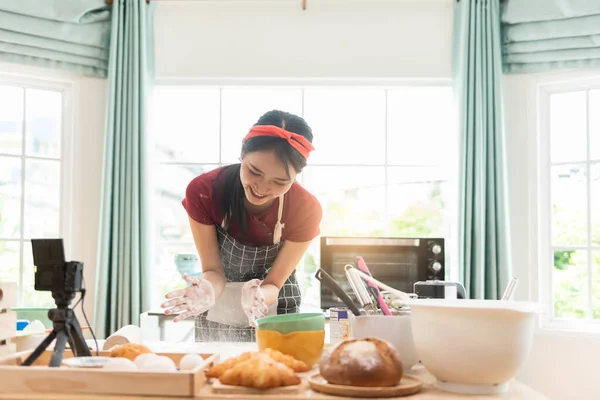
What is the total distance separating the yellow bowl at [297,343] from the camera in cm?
115

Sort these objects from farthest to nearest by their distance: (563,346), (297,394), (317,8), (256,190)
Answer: (317,8), (563,346), (256,190), (297,394)

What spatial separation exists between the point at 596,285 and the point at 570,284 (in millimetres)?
130

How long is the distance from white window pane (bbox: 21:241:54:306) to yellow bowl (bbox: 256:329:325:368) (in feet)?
9.03

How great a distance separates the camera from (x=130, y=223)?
11.8 feet

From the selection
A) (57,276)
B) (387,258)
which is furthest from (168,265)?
(57,276)

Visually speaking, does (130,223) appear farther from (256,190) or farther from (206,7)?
(256,190)

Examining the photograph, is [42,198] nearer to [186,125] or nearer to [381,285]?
[186,125]

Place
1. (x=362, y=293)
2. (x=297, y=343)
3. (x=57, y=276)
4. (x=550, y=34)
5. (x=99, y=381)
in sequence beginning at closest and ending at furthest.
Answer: (x=99, y=381), (x=57, y=276), (x=297, y=343), (x=362, y=293), (x=550, y=34)

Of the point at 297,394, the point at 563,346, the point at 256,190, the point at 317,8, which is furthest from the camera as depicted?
the point at 317,8

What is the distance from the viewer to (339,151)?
155 inches

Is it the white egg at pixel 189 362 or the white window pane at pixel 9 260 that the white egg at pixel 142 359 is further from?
the white window pane at pixel 9 260

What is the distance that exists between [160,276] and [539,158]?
7.42 feet

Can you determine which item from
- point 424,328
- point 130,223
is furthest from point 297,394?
point 130,223

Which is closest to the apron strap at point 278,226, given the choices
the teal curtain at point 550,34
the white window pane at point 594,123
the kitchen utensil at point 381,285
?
the kitchen utensil at point 381,285
